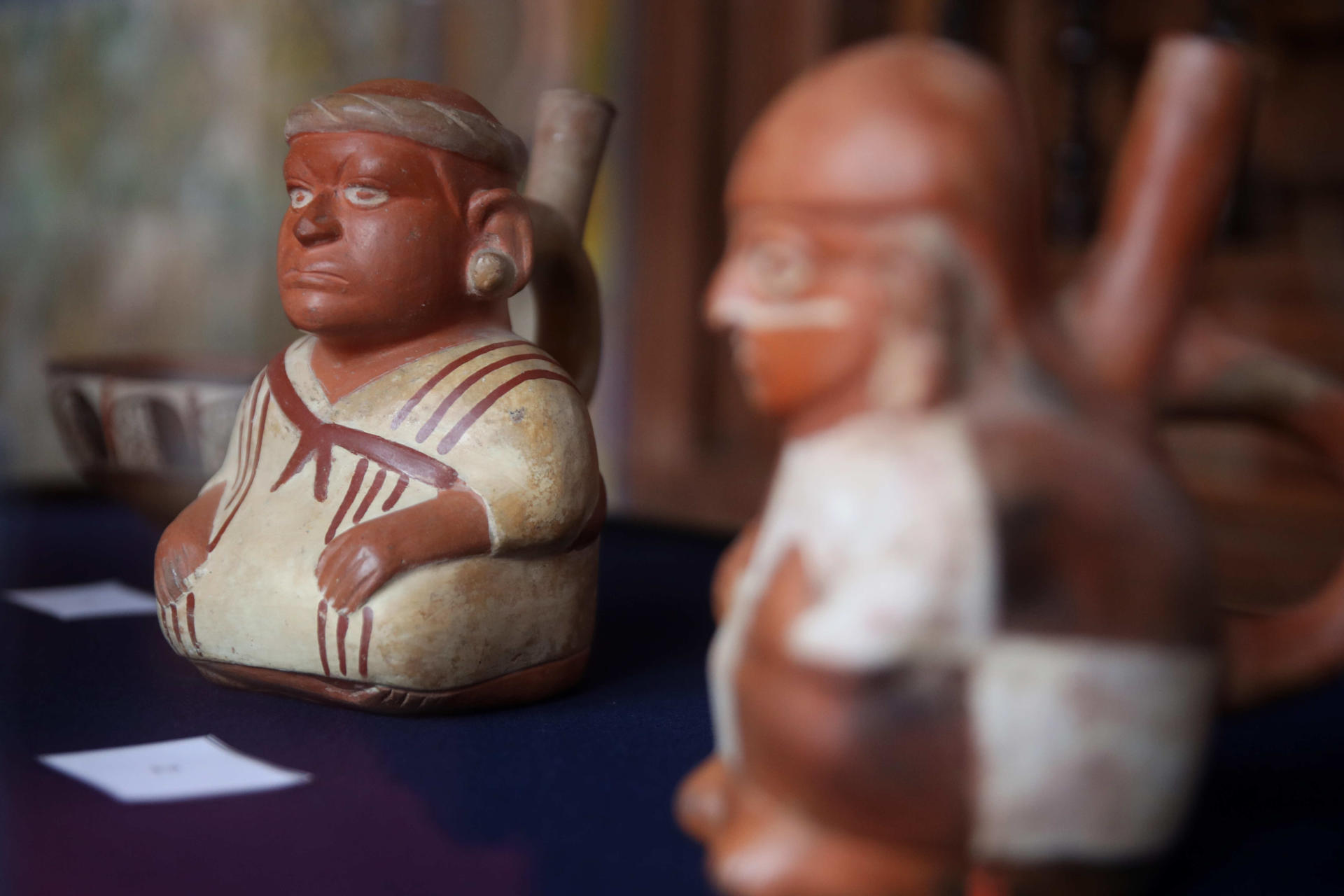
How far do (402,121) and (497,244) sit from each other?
0.15 m

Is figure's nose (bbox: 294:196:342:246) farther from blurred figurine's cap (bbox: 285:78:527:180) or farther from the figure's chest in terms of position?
the figure's chest

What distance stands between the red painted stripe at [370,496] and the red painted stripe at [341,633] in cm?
9

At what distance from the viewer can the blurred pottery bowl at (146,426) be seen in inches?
74.9

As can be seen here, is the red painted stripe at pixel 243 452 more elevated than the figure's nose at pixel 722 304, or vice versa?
the figure's nose at pixel 722 304

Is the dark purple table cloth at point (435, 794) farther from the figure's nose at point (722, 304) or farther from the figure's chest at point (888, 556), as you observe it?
the figure's nose at point (722, 304)

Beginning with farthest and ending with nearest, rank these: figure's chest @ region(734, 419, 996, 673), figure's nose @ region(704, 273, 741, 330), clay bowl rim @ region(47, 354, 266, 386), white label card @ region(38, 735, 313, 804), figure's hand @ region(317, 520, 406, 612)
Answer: clay bowl rim @ region(47, 354, 266, 386) < figure's hand @ region(317, 520, 406, 612) < white label card @ region(38, 735, 313, 804) < figure's nose @ region(704, 273, 741, 330) < figure's chest @ region(734, 419, 996, 673)

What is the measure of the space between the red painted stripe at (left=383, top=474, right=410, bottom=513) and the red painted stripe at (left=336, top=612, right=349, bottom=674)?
0.10 metres

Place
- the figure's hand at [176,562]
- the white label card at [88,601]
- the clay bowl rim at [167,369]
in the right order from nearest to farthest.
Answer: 1. the figure's hand at [176,562]
2. the white label card at [88,601]
3. the clay bowl rim at [167,369]

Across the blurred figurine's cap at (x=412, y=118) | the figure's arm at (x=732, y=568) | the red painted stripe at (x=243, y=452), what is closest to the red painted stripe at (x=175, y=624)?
the red painted stripe at (x=243, y=452)

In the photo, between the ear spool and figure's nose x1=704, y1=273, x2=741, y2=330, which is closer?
figure's nose x1=704, y1=273, x2=741, y2=330

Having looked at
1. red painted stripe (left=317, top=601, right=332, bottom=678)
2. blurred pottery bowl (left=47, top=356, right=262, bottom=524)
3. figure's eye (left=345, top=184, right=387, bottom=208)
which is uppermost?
figure's eye (left=345, top=184, right=387, bottom=208)

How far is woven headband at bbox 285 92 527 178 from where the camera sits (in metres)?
1.37

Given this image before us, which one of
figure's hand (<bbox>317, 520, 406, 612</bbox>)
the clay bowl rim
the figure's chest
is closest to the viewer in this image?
the figure's chest

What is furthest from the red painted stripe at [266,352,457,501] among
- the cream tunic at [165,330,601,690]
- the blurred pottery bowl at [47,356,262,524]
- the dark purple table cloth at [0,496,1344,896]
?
the blurred pottery bowl at [47,356,262,524]
